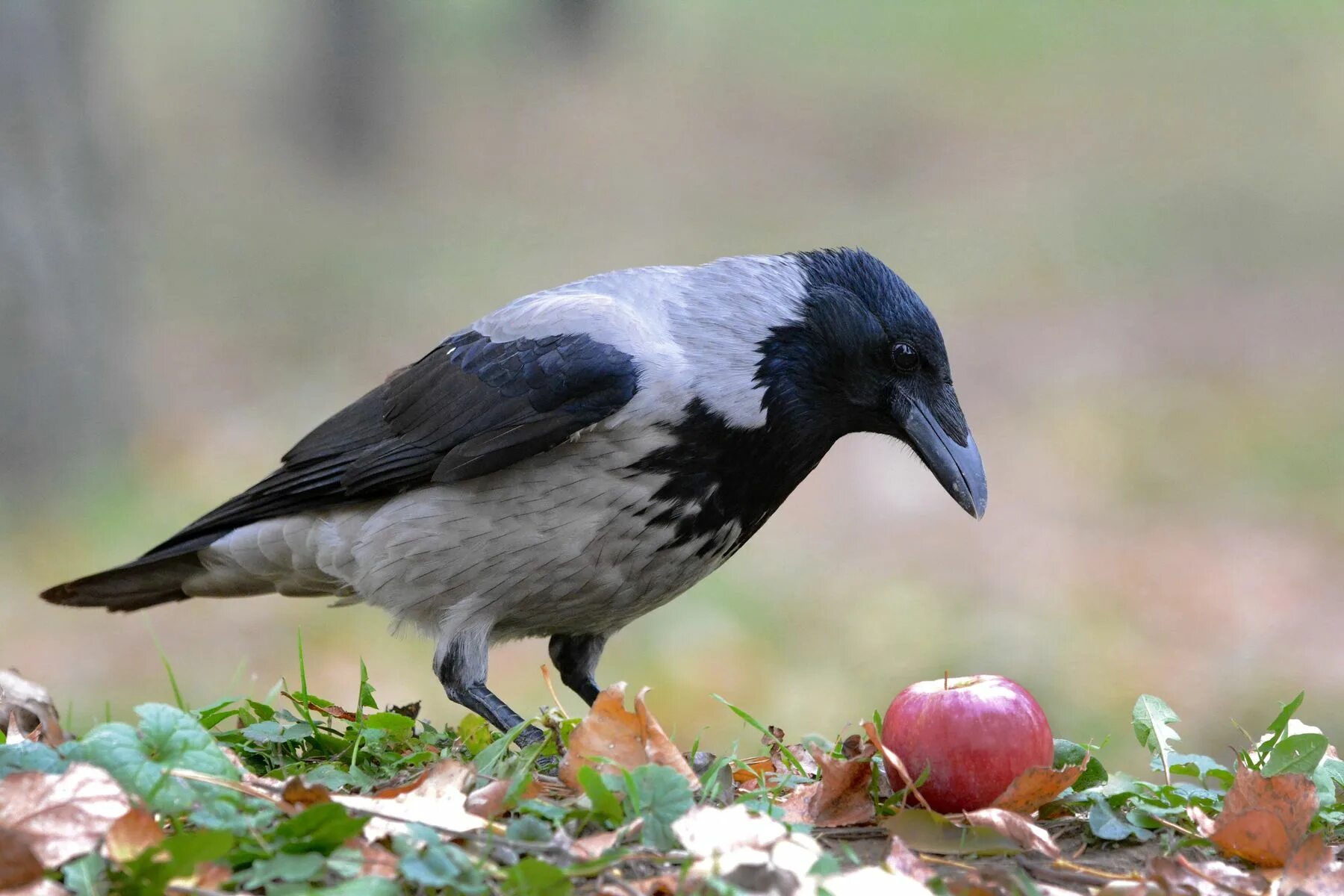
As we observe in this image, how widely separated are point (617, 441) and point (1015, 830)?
1538mm

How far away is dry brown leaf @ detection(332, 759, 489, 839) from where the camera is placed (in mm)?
2742

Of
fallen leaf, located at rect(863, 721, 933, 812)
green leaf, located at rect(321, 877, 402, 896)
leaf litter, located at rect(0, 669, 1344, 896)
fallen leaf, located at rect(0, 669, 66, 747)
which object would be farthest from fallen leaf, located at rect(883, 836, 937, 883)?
fallen leaf, located at rect(0, 669, 66, 747)

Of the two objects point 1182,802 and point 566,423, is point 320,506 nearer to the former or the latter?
point 566,423

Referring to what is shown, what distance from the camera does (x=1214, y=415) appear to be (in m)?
11.1

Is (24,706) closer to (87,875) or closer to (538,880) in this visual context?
(87,875)

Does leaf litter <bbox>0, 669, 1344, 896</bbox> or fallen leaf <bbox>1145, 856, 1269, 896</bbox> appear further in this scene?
fallen leaf <bbox>1145, 856, 1269, 896</bbox>

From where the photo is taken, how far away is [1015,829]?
3.01 meters

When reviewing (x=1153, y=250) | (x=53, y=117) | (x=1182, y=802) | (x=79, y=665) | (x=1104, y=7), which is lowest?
(x=79, y=665)

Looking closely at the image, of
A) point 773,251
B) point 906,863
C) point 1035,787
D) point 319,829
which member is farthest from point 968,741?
point 773,251

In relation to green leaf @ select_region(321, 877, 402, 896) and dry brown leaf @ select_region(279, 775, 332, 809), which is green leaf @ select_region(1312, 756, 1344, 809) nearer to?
green leaf @ select_region(321, 877, 402, 896)

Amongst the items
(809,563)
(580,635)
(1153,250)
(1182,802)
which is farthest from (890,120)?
(1182,802)

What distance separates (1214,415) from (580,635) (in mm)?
7865

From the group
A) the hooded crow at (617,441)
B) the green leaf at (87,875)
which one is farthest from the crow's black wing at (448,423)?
the green leaf at (87,875)

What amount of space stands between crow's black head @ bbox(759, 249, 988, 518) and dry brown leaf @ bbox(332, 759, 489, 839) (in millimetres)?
1477
